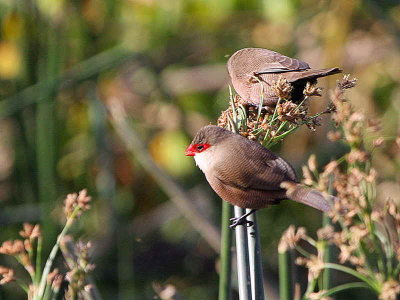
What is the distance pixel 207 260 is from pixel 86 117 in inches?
52.5

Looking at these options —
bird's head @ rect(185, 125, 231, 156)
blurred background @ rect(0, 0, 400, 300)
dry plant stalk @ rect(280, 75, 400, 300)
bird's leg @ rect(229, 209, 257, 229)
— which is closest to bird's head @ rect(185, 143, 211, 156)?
bird's head @ rect(185, 125, 231, 156)

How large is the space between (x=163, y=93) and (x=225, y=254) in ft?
13.8

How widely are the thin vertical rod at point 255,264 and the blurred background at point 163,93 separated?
303cm

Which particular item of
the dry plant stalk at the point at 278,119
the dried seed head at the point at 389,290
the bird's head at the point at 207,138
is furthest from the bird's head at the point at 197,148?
the dried seed head at the point at 389,290

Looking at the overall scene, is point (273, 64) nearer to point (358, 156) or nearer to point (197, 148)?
point (197, 148)

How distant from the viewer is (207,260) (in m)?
6.17

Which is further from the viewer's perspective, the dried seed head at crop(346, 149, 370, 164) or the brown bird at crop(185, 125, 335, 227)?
the brown bird at crop(185, 125, 335, 227)

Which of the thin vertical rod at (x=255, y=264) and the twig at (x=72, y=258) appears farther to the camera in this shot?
the twig at (x=72, y=258)

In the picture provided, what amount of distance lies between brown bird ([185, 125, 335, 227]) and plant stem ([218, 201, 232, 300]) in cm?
5

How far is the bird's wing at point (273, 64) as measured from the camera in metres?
Answer: 2.33

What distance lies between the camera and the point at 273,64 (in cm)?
238

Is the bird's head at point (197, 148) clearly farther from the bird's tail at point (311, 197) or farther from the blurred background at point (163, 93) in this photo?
the blurred background at point (163, 93)

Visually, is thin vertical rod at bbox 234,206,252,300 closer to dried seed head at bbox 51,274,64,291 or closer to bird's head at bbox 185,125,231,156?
bird's head at bbox 185,125,231,156

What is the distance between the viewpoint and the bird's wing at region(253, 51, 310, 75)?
233cm
